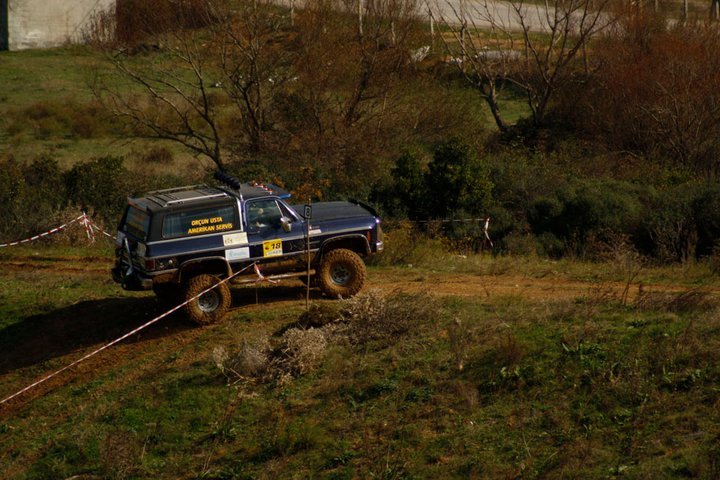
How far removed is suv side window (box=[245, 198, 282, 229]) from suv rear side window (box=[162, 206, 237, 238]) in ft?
0.90

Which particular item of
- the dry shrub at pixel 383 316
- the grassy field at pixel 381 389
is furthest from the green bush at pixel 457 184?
the dry shrub at pixel 383 316

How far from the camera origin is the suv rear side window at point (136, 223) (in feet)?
43.0

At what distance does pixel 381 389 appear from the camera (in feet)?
36.1

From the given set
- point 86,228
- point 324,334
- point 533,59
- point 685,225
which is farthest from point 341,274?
point 533,59

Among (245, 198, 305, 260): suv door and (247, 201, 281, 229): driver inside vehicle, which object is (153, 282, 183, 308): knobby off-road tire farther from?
(247, 201, 281, 229): driver inside vehicle

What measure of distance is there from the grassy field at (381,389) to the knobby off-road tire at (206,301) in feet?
0.73

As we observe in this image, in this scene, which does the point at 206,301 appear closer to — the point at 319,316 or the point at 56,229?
the point at 319,316

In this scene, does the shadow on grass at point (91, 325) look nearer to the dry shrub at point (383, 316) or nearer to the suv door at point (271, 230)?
the suv door at point (271, 230)

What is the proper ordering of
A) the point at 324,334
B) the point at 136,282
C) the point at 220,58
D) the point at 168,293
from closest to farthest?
the point at 324,334, the point at 136,282, the point at 168,293, the point at 220,58

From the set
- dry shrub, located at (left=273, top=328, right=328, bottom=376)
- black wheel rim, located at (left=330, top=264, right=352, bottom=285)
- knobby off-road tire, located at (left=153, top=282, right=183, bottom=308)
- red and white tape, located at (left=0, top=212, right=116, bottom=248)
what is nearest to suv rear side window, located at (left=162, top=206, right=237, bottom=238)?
knobby off-road tire, located at (left=153, top=282, right=183, bottom=308)

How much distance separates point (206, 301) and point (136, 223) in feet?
5.43

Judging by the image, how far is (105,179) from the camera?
22.6 meters

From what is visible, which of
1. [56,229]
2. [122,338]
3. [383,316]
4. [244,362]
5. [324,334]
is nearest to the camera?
[244,362]

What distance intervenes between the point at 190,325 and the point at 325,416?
3735mm
